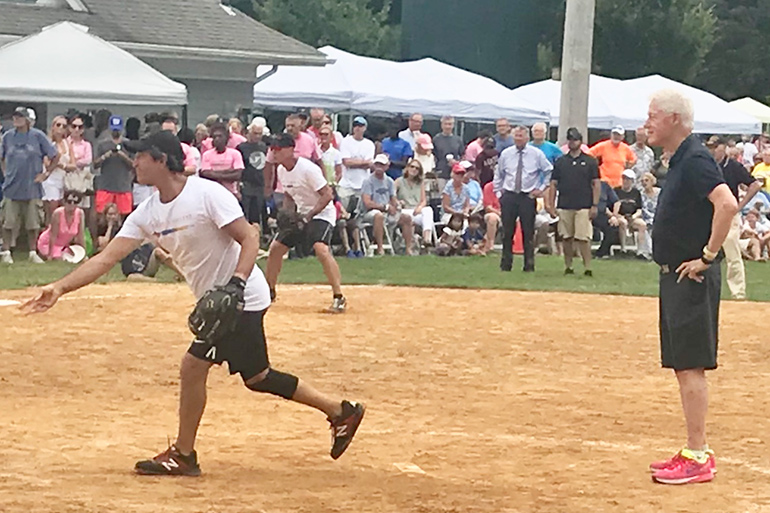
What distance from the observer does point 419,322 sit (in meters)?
14.9

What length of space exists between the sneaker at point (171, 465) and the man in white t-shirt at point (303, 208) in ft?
22.6

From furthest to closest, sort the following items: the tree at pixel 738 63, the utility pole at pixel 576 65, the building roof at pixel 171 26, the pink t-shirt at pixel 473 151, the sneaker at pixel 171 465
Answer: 1. the tree at pixel 738 63
2. the utility pole at pixel 576 65
3. the building roof at pixel 171 26
4. the pink t-shirt at pixel 473 151
5. the sneaker at pixel 171 465

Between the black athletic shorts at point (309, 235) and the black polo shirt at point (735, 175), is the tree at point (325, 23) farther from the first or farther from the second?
the black athletic shorts at point (309, 235)

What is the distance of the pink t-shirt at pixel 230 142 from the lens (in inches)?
830

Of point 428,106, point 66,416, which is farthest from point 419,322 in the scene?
point 428,106

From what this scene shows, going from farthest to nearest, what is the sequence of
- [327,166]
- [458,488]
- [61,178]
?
[327,166] < [61,178] < [458,488]

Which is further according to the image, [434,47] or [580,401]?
[434,47]

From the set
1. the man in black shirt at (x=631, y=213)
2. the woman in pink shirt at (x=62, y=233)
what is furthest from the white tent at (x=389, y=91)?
the woman in pink shirt at (x=62, y=233)

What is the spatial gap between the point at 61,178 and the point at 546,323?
27.8ft

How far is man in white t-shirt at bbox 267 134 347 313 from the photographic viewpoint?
14633 millimetres

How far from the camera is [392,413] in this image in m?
10.1

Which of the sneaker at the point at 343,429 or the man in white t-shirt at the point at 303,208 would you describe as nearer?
the sneaker at the point at 343,429

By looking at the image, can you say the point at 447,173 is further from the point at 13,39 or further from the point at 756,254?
the point at 13,39

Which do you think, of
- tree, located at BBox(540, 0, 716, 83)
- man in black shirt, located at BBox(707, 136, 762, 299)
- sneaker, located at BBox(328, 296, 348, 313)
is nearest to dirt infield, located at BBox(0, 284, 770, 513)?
sneaker, located at BBox(328, 296, 348, 313)
